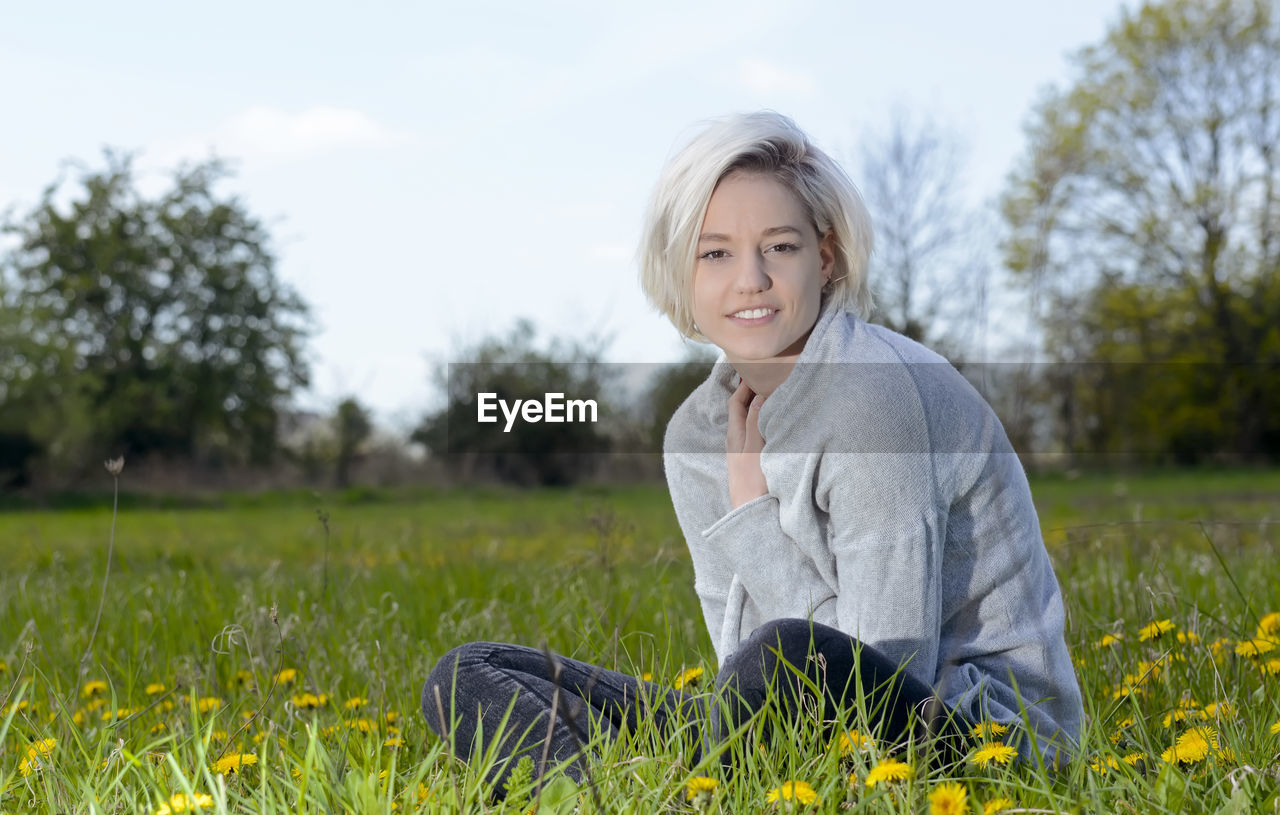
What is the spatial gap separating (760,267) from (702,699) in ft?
2.73

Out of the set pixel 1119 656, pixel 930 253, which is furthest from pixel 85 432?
pixel 1119 656

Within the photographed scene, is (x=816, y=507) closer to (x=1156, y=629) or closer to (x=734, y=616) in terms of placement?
(x=734, y=616)

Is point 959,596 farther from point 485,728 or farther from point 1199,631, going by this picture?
point 1199,631

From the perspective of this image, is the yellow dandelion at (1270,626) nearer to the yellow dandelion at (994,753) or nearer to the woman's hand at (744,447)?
the yellow dandelion at (994,753)

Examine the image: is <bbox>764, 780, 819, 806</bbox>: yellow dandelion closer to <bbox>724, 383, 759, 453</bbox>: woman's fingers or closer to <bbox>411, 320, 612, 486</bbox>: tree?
<bbox>724, 383, 759, 453</bbox>: woman's fingers

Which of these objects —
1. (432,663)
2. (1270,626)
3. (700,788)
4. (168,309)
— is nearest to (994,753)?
(700,788)

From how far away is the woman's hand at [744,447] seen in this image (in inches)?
82.0

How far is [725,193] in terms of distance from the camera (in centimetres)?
209

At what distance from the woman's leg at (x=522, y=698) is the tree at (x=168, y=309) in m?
30.7

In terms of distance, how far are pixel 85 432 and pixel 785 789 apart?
96.6ft

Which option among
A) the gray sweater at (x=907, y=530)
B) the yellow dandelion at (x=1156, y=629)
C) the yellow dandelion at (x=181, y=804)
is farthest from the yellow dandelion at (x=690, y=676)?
the yellow dandelion at (x=1156, y=629)

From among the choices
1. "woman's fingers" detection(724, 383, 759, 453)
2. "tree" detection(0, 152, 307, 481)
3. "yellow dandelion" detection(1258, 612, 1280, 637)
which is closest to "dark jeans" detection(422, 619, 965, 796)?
"woman's fingers" detection(724, 383, 759, 453)

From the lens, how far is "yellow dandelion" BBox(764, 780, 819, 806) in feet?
5.21

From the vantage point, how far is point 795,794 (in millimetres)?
1611
